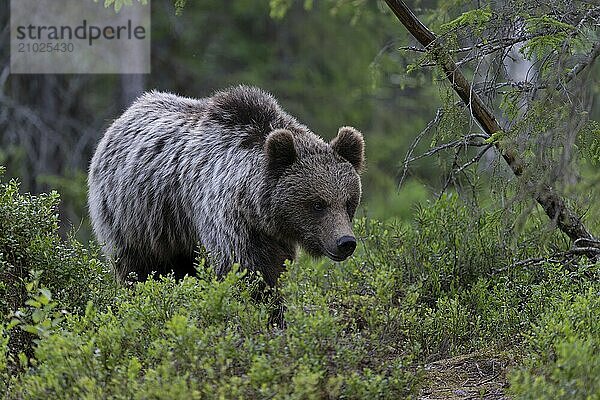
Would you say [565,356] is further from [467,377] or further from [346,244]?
[346,244]

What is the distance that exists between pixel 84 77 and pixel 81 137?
1064mm

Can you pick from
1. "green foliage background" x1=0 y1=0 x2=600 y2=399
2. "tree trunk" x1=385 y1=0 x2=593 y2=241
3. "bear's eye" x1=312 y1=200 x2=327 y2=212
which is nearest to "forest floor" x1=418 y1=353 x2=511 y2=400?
"green foliage background" x1=0 y1=0 x2=600 y2=399

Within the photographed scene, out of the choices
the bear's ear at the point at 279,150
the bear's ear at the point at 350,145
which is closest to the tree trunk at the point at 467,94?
the bear's ear at the point at 350,145

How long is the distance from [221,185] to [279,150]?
0.55 meters

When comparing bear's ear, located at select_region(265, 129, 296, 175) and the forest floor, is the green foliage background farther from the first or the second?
bear's ear, located at select_region(265, 129, 296, 175)

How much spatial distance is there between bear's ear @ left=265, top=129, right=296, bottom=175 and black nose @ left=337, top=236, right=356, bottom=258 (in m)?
0.72

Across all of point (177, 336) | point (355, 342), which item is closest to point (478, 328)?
point (355, 342)

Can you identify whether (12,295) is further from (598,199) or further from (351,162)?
(598,199)

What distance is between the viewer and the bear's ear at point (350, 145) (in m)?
7.11

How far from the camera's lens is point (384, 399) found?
485 cm

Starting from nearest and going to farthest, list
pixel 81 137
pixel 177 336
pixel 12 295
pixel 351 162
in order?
pixel 177 336 < pixel 12 295 < pixel 351 162 < pixel 81 137

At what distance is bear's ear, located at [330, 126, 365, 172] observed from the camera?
7.11m

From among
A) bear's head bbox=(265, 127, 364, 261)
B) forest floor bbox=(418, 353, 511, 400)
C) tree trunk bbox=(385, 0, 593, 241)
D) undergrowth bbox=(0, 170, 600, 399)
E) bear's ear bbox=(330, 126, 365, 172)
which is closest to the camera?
undergrowth bbox=(0, 170, 600, 399)

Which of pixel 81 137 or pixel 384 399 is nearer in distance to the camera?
pixel 384 399
